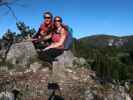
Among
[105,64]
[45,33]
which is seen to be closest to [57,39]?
[45,33]

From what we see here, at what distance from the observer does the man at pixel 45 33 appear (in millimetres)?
12561

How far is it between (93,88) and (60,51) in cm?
179

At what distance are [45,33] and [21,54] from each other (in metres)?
1.17

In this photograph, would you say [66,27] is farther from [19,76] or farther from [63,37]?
[19,76]

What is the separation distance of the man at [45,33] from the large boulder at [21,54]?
0.28 m

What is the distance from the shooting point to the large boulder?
13.0 metres

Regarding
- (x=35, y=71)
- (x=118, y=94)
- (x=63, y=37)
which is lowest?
(x=118, y=94)

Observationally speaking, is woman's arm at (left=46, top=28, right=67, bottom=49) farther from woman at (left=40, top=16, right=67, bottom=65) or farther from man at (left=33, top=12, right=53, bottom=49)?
man at (left=33, top=12, right=53, bottom=49)

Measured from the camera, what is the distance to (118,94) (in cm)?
1186

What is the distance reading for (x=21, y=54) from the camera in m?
13.2

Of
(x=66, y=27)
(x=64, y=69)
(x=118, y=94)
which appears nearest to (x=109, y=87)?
(x=118, y=94)

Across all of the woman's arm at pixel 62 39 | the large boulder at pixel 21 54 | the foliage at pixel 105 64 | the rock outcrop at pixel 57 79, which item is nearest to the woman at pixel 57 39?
the woman's arm at pixel 62 39

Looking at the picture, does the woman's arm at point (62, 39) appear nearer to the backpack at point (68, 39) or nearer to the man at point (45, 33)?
the backpack at point (68, 39)

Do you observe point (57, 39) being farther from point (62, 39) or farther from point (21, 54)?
point (21, 54)
